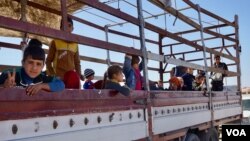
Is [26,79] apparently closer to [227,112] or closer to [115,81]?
[115,81]

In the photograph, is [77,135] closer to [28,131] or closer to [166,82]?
[28,131]

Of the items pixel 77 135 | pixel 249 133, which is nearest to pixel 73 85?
pixel 77 135

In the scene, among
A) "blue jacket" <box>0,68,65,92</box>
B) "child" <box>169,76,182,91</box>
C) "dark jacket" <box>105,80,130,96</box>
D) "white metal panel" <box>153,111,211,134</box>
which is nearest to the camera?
"blue jacket" <box>0,68,65,92</box>

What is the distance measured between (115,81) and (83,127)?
2.57 ft

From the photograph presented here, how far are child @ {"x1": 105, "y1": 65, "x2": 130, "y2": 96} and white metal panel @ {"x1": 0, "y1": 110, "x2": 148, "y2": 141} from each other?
0.59ft

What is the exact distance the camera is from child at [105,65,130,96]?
8.87 feet

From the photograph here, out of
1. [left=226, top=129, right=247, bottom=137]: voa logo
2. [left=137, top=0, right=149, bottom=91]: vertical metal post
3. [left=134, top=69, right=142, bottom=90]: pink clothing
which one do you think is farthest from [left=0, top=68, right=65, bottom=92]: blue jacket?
[left=226, top=129, right=247, bottom=137]: voa logo

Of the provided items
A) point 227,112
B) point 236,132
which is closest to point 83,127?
point 236,132

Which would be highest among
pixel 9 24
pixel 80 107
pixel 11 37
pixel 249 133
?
pixel 11 37

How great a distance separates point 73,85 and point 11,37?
8.92 ft

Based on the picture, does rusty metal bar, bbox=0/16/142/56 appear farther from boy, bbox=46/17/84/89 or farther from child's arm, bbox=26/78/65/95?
boy, bbox=46/17/84/89

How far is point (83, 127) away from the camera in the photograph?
217 cm

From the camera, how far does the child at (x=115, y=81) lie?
106 inches

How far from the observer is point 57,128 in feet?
6.39
